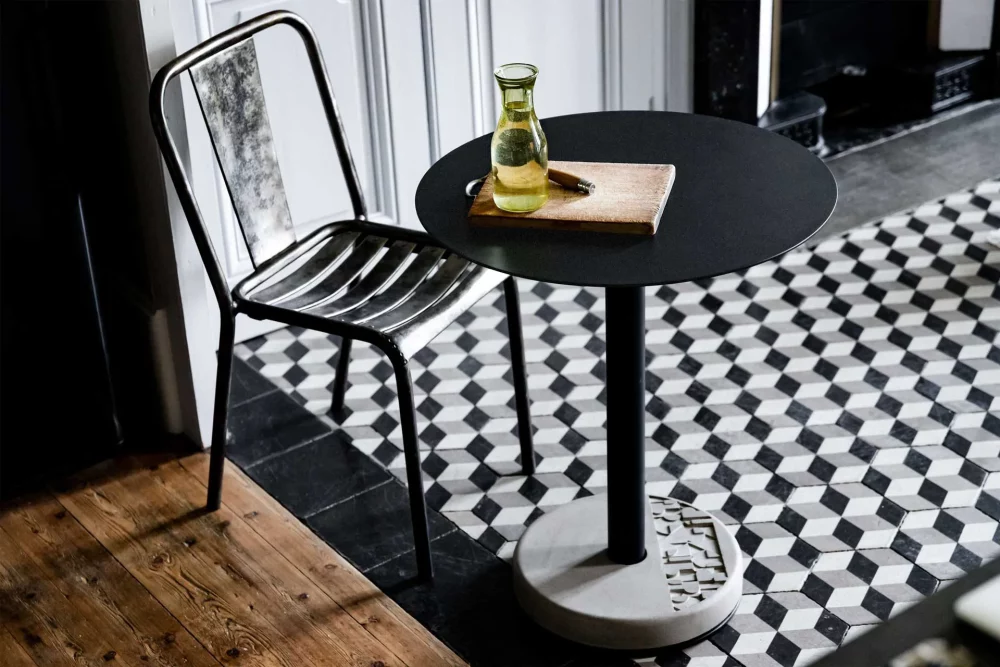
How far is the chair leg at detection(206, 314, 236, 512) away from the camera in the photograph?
2426 millimetres

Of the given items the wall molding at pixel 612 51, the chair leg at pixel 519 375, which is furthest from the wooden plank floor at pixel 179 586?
the wall molding at pixel 612 51

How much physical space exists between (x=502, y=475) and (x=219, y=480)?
0.59 meters

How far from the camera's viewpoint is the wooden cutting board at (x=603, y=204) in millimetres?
1976

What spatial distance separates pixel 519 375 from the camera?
258 cm

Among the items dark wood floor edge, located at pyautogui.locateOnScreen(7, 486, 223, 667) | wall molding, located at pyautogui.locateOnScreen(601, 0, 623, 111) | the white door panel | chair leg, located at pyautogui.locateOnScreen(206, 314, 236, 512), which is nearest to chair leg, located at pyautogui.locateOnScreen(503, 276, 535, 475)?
chair leg, located at pyautogui.locateOnScreen(206, 314, 236, 512)

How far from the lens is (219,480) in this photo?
102 inches

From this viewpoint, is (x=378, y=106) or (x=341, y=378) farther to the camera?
(x=378, y=106)

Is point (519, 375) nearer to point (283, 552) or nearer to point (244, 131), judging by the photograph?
point (283, 552)

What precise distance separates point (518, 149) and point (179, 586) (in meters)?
1.09

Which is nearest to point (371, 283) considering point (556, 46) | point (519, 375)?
point (519, 375)

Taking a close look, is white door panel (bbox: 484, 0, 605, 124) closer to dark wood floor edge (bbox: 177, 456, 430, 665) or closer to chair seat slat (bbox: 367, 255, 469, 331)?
chair seat slat (bbox: 367, 255, 469, 331)

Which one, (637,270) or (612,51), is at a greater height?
(637,270)

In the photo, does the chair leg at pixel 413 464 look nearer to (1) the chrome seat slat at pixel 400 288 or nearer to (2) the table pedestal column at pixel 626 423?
(1) the chrome seat slat at pixel 400 288

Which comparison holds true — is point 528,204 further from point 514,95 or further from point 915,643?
point 915,643
